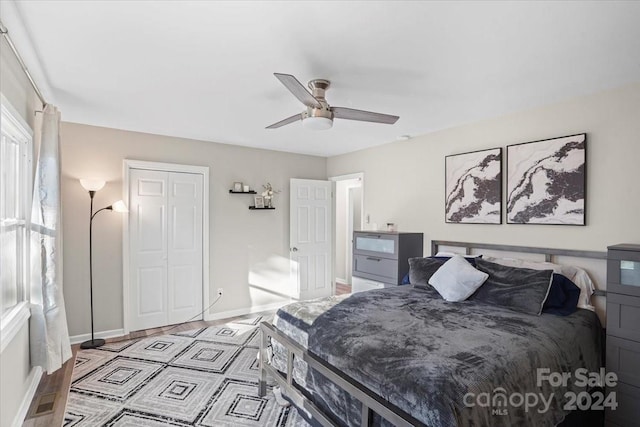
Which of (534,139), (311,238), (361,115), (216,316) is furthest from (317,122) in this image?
(216,316)

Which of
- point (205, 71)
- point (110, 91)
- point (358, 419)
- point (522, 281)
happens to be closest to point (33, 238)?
point (110, 91)

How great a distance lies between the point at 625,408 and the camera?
2.29m

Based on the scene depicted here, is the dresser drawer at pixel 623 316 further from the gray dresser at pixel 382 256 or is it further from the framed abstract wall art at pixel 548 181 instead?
the gray dresser at pixel 382 256

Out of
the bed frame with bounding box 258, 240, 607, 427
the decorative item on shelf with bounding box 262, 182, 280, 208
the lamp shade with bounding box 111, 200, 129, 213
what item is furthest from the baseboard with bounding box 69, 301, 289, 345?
the bed frame with bounding box 258, 240, 607, 427

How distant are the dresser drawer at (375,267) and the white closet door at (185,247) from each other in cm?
227

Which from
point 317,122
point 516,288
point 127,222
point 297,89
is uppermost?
point 297,89

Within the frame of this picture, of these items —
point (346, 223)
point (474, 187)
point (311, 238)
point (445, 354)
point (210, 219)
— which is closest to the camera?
point (445, 354)

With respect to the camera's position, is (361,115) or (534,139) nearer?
(361,115)

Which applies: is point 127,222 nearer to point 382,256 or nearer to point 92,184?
point 92,184

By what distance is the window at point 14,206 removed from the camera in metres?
2.30

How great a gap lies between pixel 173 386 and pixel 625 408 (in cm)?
348

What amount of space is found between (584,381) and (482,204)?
1.87 metres

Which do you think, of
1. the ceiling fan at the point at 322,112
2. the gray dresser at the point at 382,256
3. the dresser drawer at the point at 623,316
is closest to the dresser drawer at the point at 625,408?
the dresser drawer at the point at 623,316

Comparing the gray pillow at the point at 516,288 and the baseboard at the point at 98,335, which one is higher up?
the gray pillow at the point at 516,288
